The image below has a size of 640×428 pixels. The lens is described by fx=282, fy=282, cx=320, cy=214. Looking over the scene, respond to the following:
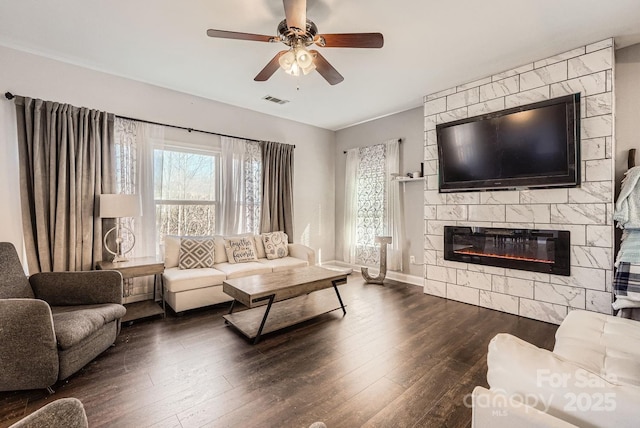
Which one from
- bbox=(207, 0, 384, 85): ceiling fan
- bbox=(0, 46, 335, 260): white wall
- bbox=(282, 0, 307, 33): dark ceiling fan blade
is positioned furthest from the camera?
bbox=(0, 46, 335, 260): white wall

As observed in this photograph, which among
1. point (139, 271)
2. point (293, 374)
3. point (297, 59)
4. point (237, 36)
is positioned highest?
point (237, 36)

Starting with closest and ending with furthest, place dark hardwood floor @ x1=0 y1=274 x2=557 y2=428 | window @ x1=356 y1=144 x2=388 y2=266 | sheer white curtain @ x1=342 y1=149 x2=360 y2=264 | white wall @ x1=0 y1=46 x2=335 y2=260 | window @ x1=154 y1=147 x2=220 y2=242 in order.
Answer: dark hardwood floor @ x1=0 y1=274 x2=557 y2=428 < white wall @ x1=0 y1=46 x2=335 y2=260 < window @ x1=154 y1=147 x2=220 y2=242 < window @ x1=356 y1=144 x2=388 y2=266 < sheer white curtain @ x1=342 y1=149 x2=360 y2=264

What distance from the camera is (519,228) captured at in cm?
326

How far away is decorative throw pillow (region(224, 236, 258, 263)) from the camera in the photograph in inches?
155

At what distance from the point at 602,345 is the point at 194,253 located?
3.76m

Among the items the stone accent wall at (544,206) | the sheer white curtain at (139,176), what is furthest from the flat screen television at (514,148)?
the sheer white curtain at (139,176)

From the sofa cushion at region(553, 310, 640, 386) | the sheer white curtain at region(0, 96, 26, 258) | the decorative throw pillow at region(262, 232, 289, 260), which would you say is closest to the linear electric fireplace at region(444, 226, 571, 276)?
the sofa cushion at region(553, 310, 640, 386)

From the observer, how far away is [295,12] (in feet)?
6.23

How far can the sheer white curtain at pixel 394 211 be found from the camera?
4.66 metres

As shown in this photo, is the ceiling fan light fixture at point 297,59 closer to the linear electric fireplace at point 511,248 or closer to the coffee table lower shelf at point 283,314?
the coffee table lower shelf at point 283,314

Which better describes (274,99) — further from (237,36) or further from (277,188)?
(237,36)

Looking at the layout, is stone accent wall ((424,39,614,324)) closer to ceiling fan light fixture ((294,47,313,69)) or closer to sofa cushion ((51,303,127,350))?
ceiling fan light fixture ((294,47,313,69))

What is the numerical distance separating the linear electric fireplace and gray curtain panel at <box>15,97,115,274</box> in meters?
4.35

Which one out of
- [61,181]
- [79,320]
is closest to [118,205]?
[61,181]
